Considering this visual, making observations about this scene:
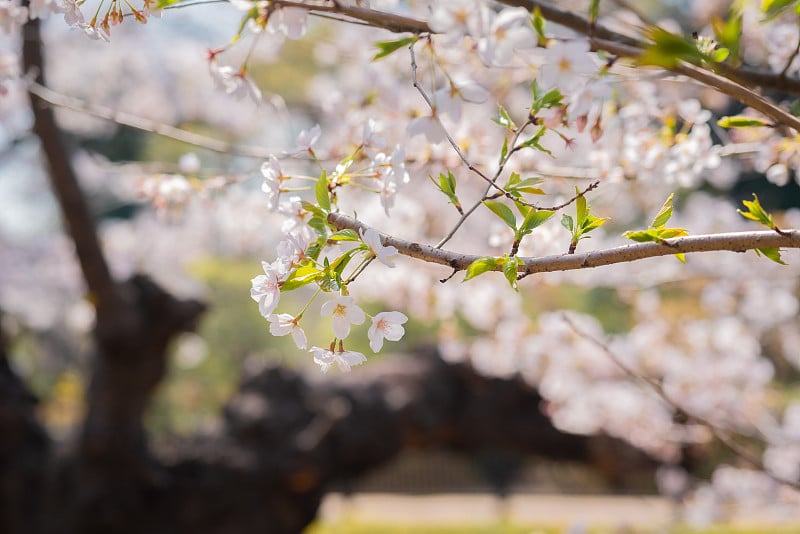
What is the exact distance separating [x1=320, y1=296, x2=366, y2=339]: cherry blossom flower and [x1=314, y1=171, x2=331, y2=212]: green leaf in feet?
0.41

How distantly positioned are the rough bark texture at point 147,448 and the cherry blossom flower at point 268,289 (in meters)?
2.51

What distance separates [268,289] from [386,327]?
14cm

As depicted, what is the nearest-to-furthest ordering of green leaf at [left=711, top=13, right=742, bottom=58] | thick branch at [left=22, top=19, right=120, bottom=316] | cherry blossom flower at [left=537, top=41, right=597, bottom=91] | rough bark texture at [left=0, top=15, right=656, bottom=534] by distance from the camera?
green leaf at [left=711, top=13, right=742, bottom=58]
cherry blossom flower at [left=537, top=41, right=597, bottom=91]
thick branch at [left=22, top=19, right=120, bottom=316]
rough bark texture at [left=0, top=15, right=656, bottom=534]

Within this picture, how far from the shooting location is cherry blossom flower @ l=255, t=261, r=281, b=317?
798 mm

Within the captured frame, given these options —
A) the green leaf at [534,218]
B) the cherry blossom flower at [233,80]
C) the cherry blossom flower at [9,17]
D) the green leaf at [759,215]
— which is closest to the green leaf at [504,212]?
the green leaf at [534,218]

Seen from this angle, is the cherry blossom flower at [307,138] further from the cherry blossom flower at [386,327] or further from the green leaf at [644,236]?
the green leaf at [644,236]

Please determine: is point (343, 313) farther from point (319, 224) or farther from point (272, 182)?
point (272, 182)

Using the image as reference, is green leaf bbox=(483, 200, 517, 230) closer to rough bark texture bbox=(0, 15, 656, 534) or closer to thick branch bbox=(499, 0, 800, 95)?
thick branch bbox=(499, 0, 800, 95)

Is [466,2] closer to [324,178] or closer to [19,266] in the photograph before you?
[324,178]

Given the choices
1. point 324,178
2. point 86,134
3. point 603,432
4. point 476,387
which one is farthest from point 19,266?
point 324,178

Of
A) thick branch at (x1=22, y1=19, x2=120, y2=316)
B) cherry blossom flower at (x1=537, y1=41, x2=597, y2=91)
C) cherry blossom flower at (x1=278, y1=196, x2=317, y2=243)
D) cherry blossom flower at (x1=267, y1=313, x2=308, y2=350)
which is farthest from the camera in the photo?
thick branch at (x1=22, y1=19, x2=120, y2=316)

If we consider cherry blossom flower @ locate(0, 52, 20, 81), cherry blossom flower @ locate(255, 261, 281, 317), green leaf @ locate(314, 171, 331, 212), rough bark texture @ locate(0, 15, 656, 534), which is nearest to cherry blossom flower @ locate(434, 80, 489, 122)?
green leaf @ locate(314, 171, 331, 212)

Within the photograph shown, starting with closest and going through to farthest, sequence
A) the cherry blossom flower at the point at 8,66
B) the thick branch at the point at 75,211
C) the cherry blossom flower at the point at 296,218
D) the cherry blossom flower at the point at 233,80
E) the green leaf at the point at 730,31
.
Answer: the green leaf at the point at 730,31, the cherry blossom flower at the point at 296,218, the cherry blossom flower at the point at 233,80, the cherry blossom flower at the point at 8,66, the thick branch at the point at 75,211

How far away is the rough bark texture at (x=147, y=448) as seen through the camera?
3426 mm
